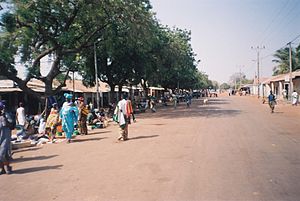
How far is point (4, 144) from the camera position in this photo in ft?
26.4

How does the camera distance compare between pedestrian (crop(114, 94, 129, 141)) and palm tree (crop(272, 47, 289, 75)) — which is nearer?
pedestrian (crop(114, 94, 129, 141))

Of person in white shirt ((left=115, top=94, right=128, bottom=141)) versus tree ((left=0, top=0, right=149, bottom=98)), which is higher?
tree ((left=0, top=0, right=149, bottom=98))

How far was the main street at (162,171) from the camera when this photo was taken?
5.75 metres

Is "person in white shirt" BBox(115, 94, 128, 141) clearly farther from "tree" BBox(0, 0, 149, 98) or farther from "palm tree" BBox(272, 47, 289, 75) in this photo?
"palm tree" BBox(272, 47, 289, 75)

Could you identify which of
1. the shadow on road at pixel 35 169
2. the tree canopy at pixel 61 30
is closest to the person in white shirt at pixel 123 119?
the shadow on road at pixel 35 169

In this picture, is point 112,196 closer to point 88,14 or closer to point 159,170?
point 159,170

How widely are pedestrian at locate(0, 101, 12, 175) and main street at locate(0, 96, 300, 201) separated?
353mm

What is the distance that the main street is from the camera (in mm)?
5746

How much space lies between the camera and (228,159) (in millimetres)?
8320

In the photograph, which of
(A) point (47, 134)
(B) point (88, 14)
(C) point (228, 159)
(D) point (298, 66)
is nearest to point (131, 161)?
(C) point (228, 159)

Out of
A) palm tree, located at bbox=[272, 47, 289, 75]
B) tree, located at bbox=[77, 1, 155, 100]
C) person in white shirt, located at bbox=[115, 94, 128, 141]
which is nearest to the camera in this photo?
person in white shirt, located at bbox=[115, 94, 128, 141]

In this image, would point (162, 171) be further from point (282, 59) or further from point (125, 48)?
point (282, 59)

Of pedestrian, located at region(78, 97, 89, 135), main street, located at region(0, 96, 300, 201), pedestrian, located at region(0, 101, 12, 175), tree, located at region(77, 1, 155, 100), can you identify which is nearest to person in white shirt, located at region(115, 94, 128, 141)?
main street, located at region(0, 96, 300, 201)

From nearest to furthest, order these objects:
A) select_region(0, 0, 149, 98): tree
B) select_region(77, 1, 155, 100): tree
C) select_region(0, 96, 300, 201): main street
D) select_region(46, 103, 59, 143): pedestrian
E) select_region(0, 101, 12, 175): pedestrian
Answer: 1. select_region(0, 96, 300, 201): main street
2. select_region(0, 101, 12, 175): pedestrian
3. select_region(46, 103, 59, 143): pedestrian
4. select_region(0, 0, 149, 98): tree
5. select_region(77, 1, 155, 100): tree
